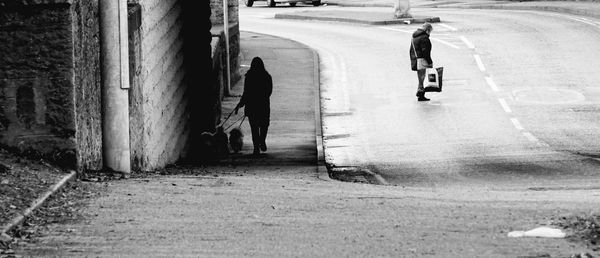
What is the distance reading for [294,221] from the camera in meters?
10.1

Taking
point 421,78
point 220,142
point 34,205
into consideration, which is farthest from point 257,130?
point 34,205

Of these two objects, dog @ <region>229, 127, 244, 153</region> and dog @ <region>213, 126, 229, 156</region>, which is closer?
dog @ <region>213, 126, 229, 156</region>

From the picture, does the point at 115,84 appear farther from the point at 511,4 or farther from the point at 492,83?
the point at 511,4

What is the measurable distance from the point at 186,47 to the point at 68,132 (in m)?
8.17

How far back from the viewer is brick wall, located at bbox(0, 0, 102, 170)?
12.2 m

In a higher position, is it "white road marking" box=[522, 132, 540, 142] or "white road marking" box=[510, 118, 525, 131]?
"white road marking" box=[522, 132, 540, 142]

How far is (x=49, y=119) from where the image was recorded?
12344 millimetres

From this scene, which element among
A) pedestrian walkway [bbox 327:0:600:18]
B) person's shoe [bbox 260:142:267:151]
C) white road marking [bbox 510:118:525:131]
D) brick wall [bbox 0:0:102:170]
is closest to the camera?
brick wall [bbox 0:0:102:170]

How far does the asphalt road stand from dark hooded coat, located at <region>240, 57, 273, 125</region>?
4.42 ft

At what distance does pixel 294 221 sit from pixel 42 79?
357 centimetres

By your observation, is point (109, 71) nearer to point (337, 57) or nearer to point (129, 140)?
point (129, 140)

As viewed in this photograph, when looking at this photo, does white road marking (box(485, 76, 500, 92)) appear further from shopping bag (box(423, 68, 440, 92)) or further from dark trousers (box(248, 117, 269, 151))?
dark trousers (box(248, 117, 269, 151))

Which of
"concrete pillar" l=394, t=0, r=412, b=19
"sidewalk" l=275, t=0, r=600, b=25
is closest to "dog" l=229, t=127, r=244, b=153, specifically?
"sidewalk" l=275, t=0, r=600, b=25

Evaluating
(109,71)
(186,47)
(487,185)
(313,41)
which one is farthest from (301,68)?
(109,71)
